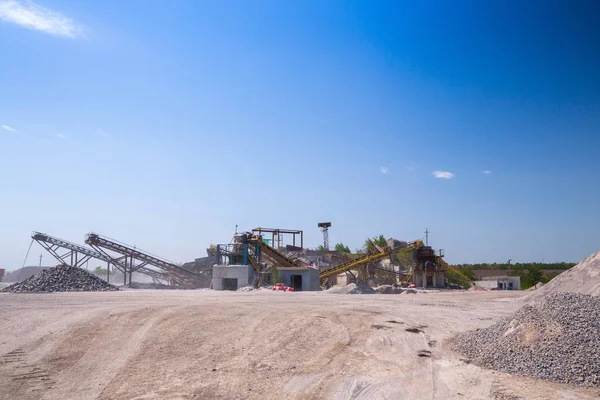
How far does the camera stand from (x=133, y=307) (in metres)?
17.5

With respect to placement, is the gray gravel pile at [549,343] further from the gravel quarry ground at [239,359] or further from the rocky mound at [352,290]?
the rocky mound at [352,290]

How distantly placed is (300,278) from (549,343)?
30163mm

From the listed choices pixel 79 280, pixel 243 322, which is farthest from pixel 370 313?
pixel 79 280

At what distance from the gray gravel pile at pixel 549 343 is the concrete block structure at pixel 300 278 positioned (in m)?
27.1

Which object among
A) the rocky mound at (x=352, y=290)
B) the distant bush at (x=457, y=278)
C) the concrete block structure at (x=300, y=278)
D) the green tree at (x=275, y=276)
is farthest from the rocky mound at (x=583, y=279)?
the distant bush at (x=457, y=278)

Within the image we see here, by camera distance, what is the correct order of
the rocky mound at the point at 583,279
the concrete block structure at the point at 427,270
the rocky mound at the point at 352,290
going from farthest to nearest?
the concrete block structure at the point at 427,270 < the rocky mound at the point at 352,290 < the rocky mound at the point at 583,279

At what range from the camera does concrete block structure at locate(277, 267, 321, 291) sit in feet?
124

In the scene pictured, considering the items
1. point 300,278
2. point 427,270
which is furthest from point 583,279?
point 427,270

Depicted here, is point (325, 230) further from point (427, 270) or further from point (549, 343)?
point (549, 343)

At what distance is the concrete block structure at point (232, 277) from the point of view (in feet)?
127

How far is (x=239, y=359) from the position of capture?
9539 mm

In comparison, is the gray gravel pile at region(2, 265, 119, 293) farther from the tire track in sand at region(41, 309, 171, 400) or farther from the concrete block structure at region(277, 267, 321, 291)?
the tire track in sand at region(41, 309, 171, 400)

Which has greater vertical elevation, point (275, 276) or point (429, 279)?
point (275, 276)

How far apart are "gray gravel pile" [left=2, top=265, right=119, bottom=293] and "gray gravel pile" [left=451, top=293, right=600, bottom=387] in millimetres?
29523
